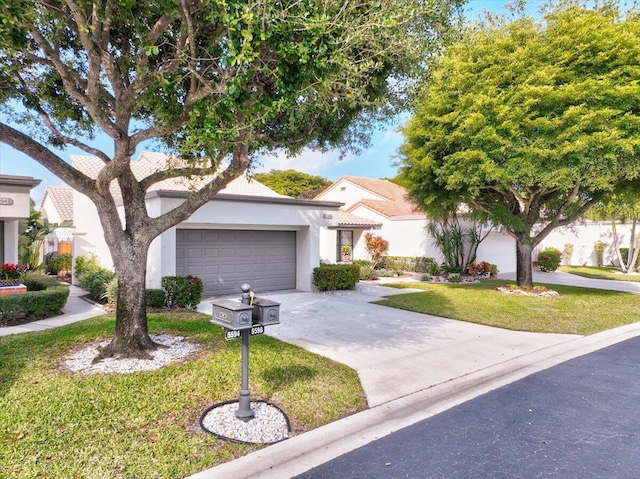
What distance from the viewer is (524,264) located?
48.9 ft

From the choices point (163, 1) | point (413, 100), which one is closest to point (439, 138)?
point (413, 100)

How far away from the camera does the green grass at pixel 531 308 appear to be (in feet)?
30.6

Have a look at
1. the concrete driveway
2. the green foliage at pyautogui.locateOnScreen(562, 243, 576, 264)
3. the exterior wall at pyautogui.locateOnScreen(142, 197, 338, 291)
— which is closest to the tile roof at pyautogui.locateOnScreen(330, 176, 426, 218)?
the exterior wall at pyautogui.locateOnScreen(142, 197, 338, 291)

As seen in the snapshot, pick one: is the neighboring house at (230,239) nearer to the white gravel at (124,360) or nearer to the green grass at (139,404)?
the white gravel at (124,360)

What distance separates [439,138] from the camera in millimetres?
12367

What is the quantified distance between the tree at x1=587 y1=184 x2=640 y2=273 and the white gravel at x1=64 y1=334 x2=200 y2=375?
44.9 feet

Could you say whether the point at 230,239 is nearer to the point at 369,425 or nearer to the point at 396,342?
the point at 396,342

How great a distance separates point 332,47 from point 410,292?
36.0ft

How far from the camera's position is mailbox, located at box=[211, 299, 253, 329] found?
12.9 ft

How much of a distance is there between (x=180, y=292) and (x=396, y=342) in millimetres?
5584

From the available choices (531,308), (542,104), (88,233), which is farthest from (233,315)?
(88,233)

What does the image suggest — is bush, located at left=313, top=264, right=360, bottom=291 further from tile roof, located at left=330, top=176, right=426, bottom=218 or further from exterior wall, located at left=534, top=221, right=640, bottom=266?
exterior wall, located at left=534, top=221, right=640, bottom=266

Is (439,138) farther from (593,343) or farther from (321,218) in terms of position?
(593,343)

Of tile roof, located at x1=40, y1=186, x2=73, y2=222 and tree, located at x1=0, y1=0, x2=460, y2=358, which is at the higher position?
tile roof, located at x1=40, y1=186, x2=73, y2=222
